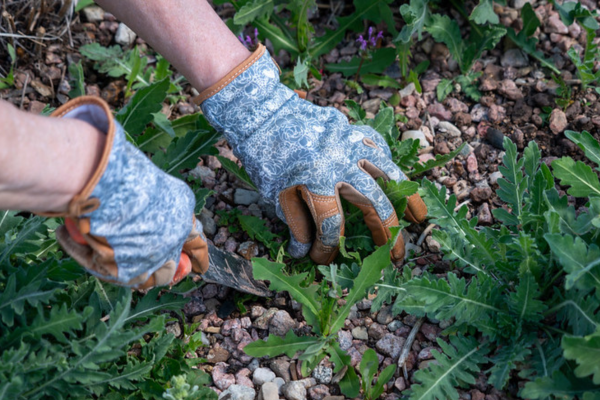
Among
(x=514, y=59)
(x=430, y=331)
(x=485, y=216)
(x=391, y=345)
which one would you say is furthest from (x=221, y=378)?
(x=514, y=59)

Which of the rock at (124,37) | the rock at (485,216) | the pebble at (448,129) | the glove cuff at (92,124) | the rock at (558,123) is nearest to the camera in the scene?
the glove cuff at (92,124)

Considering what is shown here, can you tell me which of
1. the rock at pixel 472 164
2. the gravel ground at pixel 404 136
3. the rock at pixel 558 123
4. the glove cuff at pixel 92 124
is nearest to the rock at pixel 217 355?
the gravel ground at pixel 404 136

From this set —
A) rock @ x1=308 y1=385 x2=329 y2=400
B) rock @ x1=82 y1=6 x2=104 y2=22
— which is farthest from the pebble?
rock @ x1=82 y1=6 x2=104 y2=22

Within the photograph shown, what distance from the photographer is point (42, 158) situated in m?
1.53

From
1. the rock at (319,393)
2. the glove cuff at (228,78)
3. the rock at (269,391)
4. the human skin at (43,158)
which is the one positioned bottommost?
the rock at (319,393)

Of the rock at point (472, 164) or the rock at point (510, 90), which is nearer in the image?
the rock at point (472, 164)

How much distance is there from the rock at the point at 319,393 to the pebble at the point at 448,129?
4.88 feet

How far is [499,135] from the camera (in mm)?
2920

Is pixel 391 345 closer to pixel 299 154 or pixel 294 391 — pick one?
pixel 294 391

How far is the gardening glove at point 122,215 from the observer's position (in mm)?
1649

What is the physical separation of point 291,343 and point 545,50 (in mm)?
2199

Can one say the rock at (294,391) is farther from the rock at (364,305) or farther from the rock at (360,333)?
the rock at (364,305)

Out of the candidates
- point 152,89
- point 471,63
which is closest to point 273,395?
point 152,89

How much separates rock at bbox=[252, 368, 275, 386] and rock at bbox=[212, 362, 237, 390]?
0.09 metres
